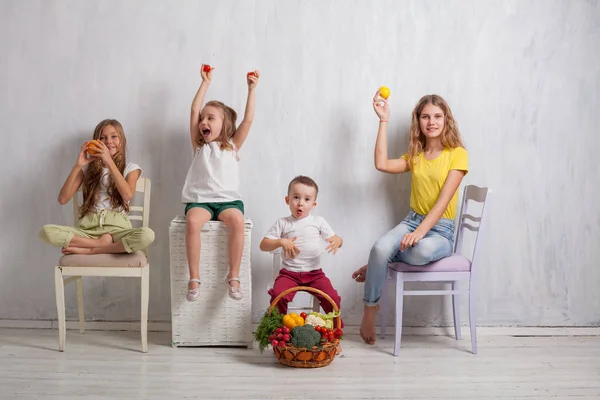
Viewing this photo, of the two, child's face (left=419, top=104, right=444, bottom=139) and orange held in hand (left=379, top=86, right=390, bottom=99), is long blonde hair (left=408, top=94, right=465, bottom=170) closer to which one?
child's face (left=419, top=104, right=444, bottom=139)

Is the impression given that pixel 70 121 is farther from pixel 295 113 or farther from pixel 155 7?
pixel 295 113

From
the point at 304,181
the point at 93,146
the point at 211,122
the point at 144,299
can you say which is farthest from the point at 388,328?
the point at 93,146

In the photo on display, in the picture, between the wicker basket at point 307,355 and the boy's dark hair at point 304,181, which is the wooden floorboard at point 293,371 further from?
the boy's dark hair at point 304,181

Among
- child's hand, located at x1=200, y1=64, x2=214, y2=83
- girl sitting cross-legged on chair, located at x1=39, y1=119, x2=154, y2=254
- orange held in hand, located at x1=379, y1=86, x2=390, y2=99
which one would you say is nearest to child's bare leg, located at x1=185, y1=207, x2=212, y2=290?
girl sitting cross-legged on chair, located at x1=39, y1=119, x2=154, y2=254

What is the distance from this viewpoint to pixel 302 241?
10.4ft

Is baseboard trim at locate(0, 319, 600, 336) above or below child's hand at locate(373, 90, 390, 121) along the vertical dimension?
below

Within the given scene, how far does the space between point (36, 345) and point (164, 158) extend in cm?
109

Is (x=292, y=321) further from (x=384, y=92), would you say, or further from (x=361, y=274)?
(x=384, y=92)

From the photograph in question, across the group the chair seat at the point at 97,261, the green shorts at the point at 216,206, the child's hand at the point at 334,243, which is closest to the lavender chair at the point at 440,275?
the child's hand at the point at 334,243

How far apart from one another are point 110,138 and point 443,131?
5.32ft

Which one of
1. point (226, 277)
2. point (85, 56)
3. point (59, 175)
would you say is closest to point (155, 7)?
point (85, 56)

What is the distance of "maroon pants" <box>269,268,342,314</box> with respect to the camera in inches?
120

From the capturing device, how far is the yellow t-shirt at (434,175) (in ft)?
10.6

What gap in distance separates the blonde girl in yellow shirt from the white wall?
0.58 feet
